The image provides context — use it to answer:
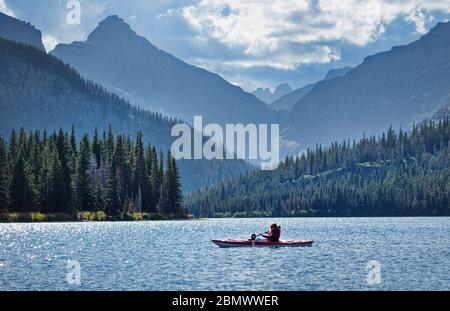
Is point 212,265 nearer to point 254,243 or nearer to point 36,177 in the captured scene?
point 254,243

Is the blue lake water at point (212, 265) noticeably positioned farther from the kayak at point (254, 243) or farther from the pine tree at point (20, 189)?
the pine tree at point (20, 189)

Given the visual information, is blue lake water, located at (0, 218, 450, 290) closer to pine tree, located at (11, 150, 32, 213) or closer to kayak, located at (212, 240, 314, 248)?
kayak, located at (212, 240, 314, 248)

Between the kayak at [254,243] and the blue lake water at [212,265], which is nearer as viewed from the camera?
the blue lake water at [212,265]

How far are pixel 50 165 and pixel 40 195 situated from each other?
8.38 metres

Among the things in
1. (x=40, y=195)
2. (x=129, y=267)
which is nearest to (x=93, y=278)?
(x=129, y=267)

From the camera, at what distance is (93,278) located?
7700 cm

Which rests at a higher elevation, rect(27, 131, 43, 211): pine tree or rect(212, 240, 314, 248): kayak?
rect(27, 131, 43, 211): pine tree
